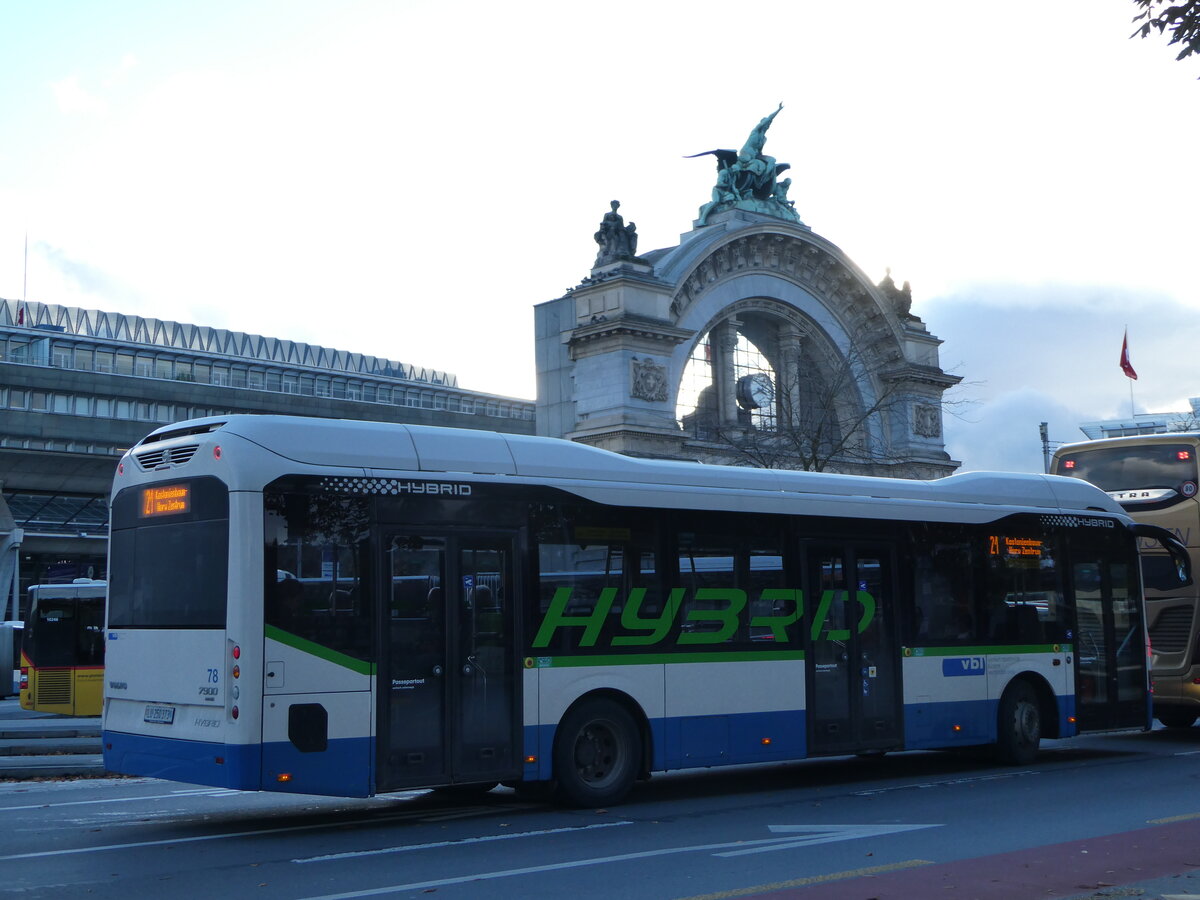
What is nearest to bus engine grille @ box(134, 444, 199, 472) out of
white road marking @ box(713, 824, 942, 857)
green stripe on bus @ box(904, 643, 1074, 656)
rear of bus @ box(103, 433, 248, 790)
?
rear of bus @ box(103, 433, 248, 790)

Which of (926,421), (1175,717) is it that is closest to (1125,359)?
(926,421)

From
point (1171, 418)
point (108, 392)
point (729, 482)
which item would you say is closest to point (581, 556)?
point (729, 482)

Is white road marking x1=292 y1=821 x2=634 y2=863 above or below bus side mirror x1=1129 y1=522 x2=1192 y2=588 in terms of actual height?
below

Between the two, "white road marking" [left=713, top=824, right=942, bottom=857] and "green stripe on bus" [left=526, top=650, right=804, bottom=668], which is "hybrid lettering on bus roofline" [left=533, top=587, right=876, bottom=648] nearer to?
"green stripe on bus" [left=526, top=650, right=804, bottom=668]

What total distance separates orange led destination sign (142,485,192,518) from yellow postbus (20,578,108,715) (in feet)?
71.6

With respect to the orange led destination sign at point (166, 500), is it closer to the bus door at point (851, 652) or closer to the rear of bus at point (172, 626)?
the rear of bus at point (172, 626)

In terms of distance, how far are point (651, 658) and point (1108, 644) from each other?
728 cm

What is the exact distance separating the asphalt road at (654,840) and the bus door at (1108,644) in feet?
5.51

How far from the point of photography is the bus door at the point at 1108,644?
17.3 meters

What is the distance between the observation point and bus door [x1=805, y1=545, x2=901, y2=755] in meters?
14.5

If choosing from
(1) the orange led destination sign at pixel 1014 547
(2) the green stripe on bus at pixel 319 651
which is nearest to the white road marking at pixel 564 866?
(2) the green stripe on bus at pixel 319 651

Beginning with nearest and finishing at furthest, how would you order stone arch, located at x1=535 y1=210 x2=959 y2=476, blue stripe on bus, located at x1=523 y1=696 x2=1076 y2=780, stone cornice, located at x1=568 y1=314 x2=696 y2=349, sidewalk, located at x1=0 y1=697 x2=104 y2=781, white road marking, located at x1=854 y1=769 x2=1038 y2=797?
blue stripe on bus, located at x1=523 y1=696 x2=1076 y2=780 → white road marking, located at x1=854 y1=769 x2=1038 y2=797 → sidewalk, located at x1=0 y1=697 x2=104 y2=781 → stone cornice, located at x1=568 y1=314 x2=696 y2=349 → stone arch, located at x1=535 y1=210 x2=959 y2=476

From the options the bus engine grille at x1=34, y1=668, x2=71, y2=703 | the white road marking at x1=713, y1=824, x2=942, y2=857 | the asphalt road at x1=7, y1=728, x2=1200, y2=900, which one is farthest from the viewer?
the bus engine grille at x1=34, y1=668, x2=71, y2=703

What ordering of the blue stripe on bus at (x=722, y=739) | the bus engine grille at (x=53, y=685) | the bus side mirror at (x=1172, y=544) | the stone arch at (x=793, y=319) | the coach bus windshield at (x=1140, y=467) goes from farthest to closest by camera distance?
the stone arch at (x=793, y=319) < the bus engine grille at (x=53, y=685) < the coach bus windshield at (x=1140, y=467) < the bus side mirror at (x=1172, y=544) < the blue stripe on bus at (x=722, y=739)
